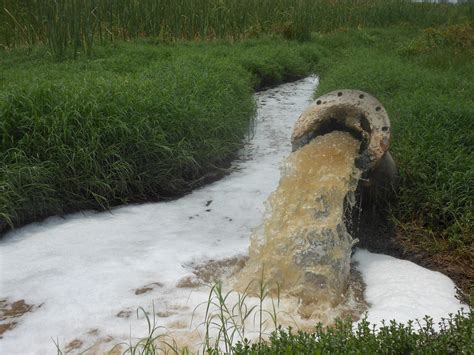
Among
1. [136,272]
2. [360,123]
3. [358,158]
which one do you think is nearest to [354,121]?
[360,123]

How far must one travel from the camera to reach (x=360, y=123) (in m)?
4.70

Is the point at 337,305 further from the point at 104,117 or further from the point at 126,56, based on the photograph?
the point at 126,56

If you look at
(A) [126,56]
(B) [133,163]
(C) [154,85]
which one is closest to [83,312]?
(B) [133,163]

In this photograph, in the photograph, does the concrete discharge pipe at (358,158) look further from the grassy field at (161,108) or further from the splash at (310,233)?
the grassy field at (161,108)

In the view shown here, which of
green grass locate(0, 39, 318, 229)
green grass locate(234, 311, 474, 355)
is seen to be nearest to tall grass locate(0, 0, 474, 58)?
green grass locate(0, 39, 318, 229)

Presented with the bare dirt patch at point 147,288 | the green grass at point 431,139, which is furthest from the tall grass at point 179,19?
the bare dirt patch at point 147,288

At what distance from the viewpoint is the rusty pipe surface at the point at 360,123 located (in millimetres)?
4336

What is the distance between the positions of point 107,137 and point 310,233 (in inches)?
87.5

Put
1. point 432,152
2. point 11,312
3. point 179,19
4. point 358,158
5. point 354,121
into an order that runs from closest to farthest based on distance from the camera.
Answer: point 11,312
point 358,158
point 354,121
point 432,152
point 179,19

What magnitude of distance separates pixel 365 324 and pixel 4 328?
2.12 meters

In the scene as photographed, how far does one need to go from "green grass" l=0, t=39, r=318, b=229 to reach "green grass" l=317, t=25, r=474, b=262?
1.80 meters

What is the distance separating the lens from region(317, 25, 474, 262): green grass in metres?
4.36

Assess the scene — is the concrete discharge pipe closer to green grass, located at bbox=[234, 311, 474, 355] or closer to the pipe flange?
the pipe flange

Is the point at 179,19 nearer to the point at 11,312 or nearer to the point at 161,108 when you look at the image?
the point at 161,108
